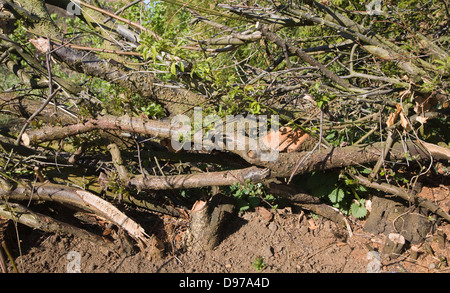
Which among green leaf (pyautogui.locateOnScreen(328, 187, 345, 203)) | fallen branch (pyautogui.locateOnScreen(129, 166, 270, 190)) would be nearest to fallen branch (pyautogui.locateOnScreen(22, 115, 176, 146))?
fallen branch (pyautogui.locateOnScreen(129, 166, 270, 190))

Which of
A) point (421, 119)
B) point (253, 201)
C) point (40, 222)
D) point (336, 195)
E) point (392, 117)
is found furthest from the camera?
point (253, 201)

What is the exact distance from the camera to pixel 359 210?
3.38 meters

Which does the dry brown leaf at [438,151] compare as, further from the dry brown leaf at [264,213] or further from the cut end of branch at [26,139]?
the cut end of branch at [26,139]

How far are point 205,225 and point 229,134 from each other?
0.85m

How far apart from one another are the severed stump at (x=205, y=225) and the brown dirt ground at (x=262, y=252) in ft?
0.25

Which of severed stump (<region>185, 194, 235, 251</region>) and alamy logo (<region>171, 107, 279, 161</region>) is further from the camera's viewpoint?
severed stump (<region>185, 194, 235, 251</region>)

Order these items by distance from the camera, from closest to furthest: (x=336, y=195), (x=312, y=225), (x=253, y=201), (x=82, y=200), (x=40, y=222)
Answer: (x=40, y=222)
(x=82, y=200)
(x=336, y=195)
(x=312, y=225)
(x=253, y=201)

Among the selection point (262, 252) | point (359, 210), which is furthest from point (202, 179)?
point (359, 210)

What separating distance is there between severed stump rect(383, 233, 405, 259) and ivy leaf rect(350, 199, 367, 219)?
323mm

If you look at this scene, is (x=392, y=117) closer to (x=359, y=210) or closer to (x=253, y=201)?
(x=359, y=210)

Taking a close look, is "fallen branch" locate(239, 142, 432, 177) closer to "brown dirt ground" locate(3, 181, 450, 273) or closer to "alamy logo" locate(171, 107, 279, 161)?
"alamy logo" locate(171, 107, 279, 161)

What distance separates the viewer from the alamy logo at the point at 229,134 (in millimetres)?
2859

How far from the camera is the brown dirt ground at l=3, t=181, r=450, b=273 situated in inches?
119

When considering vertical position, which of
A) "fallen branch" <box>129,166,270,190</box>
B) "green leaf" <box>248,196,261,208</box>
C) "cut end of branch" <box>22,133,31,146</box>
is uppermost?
"cut end of branch" <box>22,133,31,146</box>
